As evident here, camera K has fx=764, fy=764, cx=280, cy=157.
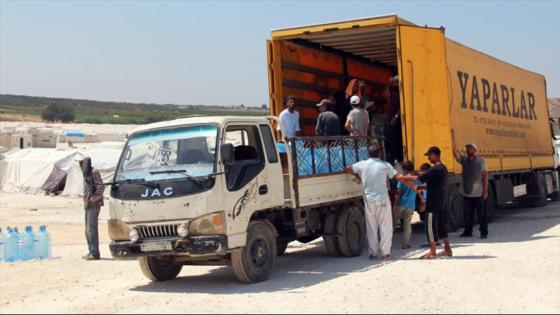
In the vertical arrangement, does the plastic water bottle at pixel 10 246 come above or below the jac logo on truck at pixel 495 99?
→ below

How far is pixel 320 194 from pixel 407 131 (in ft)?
9.23

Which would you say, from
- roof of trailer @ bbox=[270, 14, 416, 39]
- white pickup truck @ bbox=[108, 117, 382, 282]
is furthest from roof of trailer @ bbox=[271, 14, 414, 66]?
white pickup truck @ bbox=[108, 117, 382, 282]

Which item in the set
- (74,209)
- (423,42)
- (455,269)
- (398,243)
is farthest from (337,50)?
(74,209)

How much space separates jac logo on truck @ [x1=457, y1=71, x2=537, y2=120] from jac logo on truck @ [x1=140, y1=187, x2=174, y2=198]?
7722 mm

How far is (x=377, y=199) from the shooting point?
466 inches

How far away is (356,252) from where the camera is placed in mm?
12555

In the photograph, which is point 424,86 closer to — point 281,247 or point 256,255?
point 281,247

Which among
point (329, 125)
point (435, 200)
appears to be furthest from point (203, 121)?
point (435, 200)

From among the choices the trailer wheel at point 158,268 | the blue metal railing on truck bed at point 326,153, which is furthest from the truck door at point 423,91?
the trailer wheel at point 158,268

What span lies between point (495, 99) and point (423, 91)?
15.8 feet

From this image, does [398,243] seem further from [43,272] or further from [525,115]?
[525,115]

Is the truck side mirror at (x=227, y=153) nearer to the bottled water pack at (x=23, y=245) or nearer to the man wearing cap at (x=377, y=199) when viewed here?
the man wearing cap at (x=377, y=199)

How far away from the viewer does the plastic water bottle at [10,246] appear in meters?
13.4

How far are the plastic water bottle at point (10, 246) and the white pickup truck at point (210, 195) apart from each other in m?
3.93
